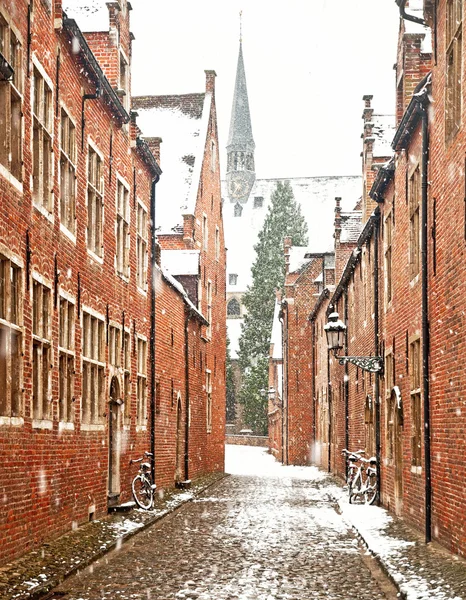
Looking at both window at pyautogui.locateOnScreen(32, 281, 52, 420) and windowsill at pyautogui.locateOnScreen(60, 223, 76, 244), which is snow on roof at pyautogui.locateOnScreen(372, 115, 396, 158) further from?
window at pyautogui.locateOnScreen(32, 281, 52, 420)

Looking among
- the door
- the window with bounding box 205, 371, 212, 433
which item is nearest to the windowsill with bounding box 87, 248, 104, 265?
the door

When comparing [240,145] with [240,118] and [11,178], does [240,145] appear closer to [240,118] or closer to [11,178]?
[240,118]

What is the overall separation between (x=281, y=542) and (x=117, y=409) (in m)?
5.94

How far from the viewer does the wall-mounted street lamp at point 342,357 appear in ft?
63.0

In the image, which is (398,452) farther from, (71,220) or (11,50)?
(11,50)

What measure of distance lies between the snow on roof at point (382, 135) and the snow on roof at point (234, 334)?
57.3m

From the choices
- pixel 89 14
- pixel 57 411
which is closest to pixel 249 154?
pixel 89 14

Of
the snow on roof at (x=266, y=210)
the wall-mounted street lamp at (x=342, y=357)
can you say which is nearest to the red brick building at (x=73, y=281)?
the wall-mounted street lamp at (x=342, y=357)

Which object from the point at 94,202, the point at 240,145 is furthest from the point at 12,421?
the point at 240,145

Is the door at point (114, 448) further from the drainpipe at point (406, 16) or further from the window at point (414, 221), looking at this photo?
the drainpipe at point (406, 16)

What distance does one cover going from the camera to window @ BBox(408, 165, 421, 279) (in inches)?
597

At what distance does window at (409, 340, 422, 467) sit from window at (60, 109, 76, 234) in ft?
18.0

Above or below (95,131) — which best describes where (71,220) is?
below

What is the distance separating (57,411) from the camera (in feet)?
44.7
